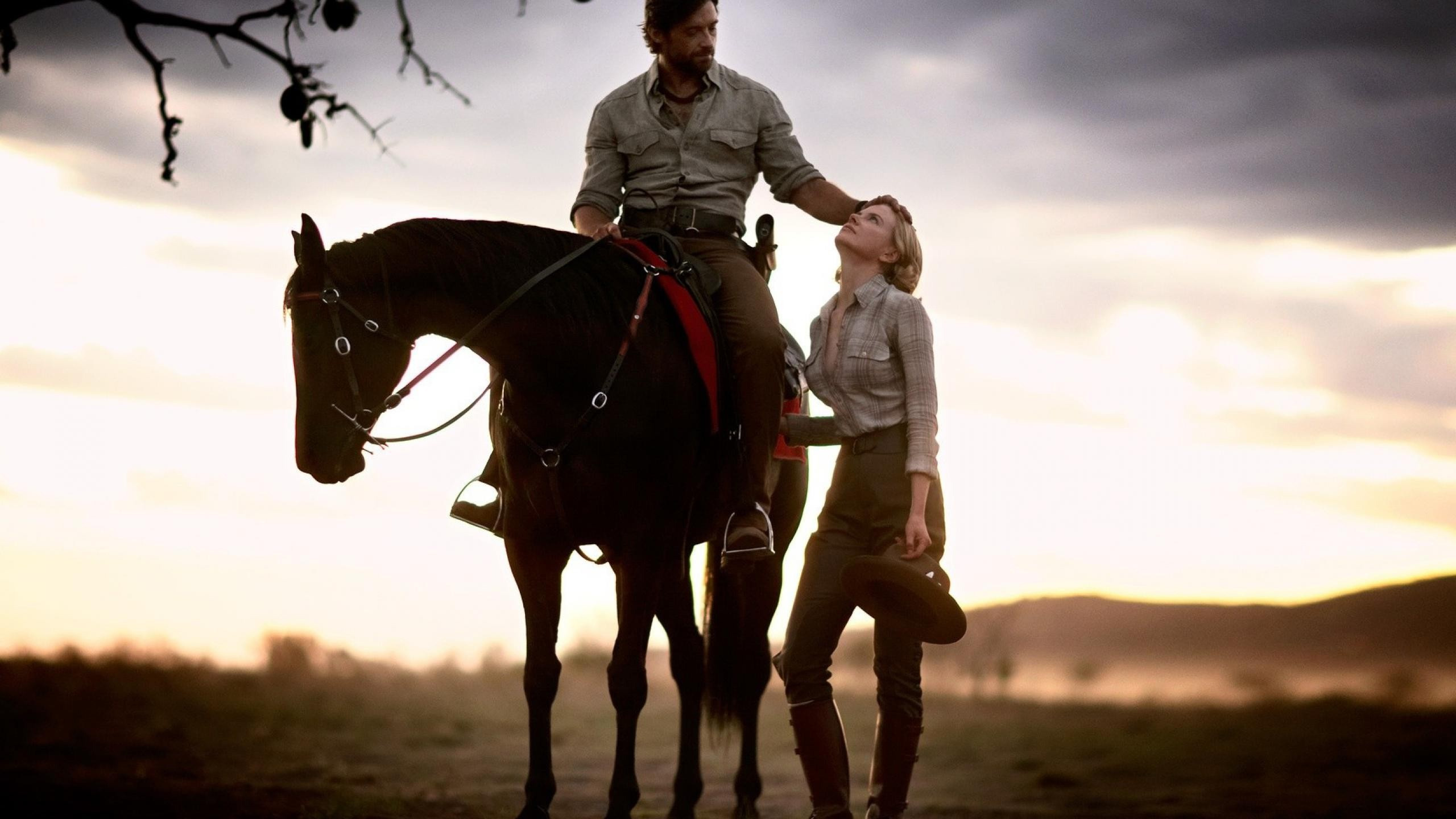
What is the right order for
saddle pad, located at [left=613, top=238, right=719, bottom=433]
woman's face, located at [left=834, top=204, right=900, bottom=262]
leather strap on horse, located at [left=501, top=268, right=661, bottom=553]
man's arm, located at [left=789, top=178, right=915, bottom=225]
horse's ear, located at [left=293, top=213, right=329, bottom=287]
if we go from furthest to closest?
1. man's arm, located at [left=789, top=178, right=915, bottom=225]
2. saddle pad, located at [left=613, top=238, right=719, bottom=433]
3. leather strap on horse, located at [left=501, top=268, right=661, bottom=553]
4. woman's face, located at [left=834, top=204, right=900, bottom=262]
5. horse's ear, located at [left=293, top=213, right=329, bottom=287]

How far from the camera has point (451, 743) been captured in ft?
39.1

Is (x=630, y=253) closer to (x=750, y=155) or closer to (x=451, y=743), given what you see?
(x=750, y=155)

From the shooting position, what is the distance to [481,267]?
5.41 metres

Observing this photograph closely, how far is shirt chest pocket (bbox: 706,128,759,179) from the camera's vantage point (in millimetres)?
6531

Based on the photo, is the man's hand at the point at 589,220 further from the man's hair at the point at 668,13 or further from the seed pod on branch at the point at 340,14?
the seed pod on branch at the point at 340,14

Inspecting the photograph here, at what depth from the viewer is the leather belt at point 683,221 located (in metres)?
6.50

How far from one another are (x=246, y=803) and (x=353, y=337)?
137 inches

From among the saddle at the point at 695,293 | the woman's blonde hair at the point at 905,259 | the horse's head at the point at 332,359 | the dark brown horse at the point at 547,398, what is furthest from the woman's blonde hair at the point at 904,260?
the horse's head at the point at 332,359

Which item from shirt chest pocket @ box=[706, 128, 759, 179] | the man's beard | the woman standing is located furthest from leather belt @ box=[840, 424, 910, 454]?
the man's beard

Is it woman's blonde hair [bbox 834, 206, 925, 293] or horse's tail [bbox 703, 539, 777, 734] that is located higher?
woman's blonde hair [bbox 834, 206, 925, 293]

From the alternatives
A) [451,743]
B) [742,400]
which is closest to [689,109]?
[742,400]

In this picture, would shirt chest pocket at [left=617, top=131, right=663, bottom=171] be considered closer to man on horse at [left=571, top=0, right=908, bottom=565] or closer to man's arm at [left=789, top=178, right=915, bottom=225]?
man on horse at [left=571, top=0, right=908, bottom=565]

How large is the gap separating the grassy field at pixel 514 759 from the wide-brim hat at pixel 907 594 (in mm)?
2635

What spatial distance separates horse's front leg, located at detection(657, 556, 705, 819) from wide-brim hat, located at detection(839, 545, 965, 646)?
1.68 m
